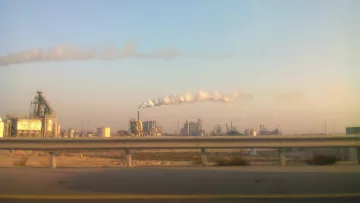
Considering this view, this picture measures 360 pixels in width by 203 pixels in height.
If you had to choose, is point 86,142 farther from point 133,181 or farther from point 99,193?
point 99,193

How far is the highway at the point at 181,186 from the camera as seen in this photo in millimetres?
7648

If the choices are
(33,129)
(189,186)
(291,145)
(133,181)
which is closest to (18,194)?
(133,181)

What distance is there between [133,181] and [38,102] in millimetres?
51405

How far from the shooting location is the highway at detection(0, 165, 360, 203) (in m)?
7.65

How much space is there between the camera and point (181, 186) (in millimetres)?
8758

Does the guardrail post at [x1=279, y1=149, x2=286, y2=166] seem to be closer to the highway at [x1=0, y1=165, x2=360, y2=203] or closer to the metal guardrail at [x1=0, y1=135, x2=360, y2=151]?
the metal guardrail at [x1=0, y1=135, x2=360, y2=151]

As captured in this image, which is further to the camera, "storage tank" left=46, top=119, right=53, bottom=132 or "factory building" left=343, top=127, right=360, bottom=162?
"storage tank" left=46, top=119, right=53, bottom=132

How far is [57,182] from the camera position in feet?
30.3

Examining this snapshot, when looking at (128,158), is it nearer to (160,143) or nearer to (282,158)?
(160,143)

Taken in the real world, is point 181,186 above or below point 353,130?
below

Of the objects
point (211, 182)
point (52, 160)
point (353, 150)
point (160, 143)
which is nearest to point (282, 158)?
point (353, 150)

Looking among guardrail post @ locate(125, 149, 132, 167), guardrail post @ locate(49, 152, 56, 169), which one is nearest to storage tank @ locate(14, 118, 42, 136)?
guardrail post @ locate(49, 152, 56, 169)

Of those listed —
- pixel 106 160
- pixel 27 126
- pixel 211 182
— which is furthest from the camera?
pixel 27 126

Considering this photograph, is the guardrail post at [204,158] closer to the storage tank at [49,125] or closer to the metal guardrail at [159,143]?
the metal guardrail at [159,143]
